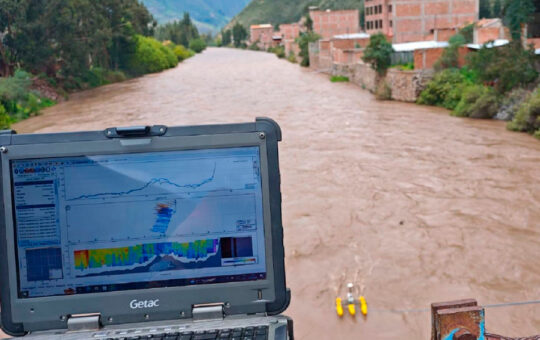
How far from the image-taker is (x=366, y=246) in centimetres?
780

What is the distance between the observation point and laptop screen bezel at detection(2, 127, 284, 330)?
164 centimetres

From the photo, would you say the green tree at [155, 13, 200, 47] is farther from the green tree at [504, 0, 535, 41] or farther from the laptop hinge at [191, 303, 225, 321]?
the laptop hinge at [191, 303, 225, 321]

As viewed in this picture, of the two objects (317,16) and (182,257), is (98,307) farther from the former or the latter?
(317,16)

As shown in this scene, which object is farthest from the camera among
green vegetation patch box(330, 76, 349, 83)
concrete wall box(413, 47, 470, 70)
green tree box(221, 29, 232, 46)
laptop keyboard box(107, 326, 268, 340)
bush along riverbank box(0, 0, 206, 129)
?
green tree box(221, 29, 232, 46)

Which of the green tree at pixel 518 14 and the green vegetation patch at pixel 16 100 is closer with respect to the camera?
the green tree at pixel 518 14

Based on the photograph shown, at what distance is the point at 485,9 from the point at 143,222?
5001cm

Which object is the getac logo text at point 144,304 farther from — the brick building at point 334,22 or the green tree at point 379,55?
the brick building at point 334,22

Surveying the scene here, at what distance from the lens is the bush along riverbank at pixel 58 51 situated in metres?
23.5

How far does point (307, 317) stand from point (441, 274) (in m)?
1.85

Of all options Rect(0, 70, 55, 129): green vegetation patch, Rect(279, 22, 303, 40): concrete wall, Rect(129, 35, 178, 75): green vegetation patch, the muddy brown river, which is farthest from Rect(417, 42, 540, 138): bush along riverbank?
Rect(279, 22, 303, 40): concrete wall

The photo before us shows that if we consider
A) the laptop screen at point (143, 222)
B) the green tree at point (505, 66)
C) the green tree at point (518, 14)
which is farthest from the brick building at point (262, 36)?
the laptop screen at point (143, 222)

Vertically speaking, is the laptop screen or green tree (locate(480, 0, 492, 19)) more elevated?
green tree (locate(480, 0, 492, 19))

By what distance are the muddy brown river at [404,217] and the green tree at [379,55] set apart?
488 cm

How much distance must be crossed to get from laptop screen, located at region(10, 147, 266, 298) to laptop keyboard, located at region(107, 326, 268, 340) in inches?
7.5
